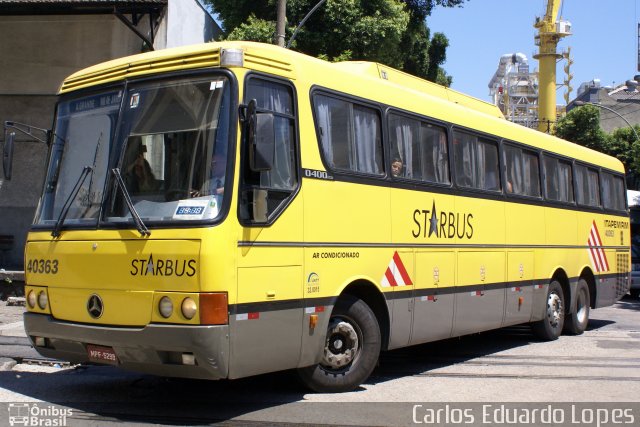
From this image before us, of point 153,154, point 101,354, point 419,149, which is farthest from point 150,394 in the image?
point 419,149

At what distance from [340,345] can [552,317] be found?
6.19m

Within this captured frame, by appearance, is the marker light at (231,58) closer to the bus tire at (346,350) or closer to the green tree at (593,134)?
the bus tire at (346,350)

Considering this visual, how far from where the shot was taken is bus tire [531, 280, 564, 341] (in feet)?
40.5

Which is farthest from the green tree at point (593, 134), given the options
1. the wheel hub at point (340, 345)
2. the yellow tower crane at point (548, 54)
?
the wheel hub at point (340, 345)

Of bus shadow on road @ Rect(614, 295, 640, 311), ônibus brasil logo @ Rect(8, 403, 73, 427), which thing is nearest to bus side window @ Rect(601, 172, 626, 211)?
bus shadow on road @ Rect(614, 295, 640, 311)

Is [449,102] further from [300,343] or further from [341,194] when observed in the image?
[300,343]

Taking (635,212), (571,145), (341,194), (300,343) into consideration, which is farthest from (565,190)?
(635,212)

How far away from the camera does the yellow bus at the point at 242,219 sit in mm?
6230

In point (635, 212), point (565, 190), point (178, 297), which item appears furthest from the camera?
point (635, 212)

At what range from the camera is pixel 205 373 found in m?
6.12

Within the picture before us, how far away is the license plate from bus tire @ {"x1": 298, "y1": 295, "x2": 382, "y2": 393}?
1.85m

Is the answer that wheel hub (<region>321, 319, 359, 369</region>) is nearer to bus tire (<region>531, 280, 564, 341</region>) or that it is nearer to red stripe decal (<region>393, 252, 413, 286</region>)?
red stripe decal (<region>393, 252, 413, 286</region>)

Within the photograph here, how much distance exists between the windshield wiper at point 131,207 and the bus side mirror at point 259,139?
1065 millimetres

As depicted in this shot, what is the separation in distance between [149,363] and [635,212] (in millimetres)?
22076
